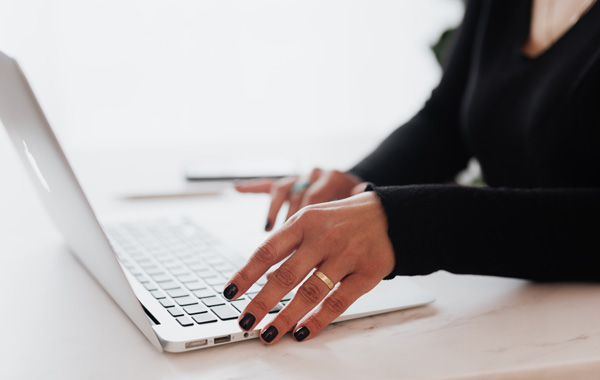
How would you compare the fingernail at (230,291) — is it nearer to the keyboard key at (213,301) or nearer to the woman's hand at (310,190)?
the keyboard key at (213,301)

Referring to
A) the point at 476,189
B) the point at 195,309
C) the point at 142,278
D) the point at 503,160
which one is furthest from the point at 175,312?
the point at 503,160

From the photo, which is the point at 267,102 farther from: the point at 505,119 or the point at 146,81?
the point at 505,119

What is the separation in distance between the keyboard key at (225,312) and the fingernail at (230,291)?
0.05 feet

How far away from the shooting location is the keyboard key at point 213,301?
554 mm

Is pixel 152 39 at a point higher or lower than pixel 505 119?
higher

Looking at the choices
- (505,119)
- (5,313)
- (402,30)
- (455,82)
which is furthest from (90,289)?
(402,30)

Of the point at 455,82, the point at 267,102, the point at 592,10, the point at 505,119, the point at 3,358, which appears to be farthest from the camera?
the point at 267,102

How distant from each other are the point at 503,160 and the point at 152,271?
0.57 meters

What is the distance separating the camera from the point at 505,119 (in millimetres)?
932

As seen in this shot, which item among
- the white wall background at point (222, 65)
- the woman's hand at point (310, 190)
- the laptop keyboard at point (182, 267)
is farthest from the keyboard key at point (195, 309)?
the white wall background at point (222, 65)

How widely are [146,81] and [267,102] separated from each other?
0.45 m

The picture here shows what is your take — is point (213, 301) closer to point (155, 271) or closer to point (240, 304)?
point (240, 304)

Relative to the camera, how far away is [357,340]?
53cm

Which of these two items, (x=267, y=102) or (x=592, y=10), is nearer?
(x=592, y=10)
